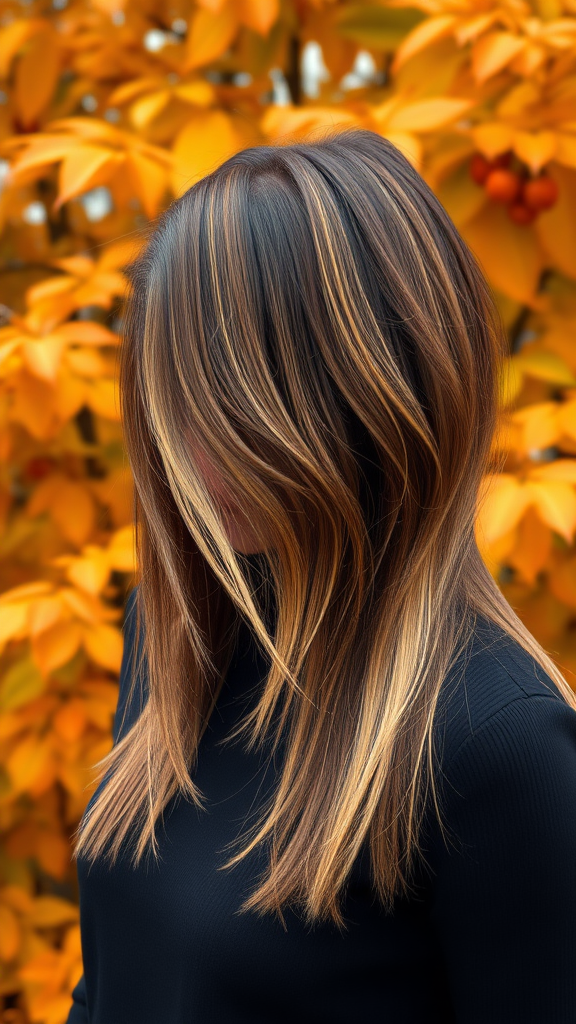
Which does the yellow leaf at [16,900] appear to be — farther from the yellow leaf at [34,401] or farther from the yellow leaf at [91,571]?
the yellow leaf at [34,401]

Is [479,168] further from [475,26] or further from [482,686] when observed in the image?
[482,686]

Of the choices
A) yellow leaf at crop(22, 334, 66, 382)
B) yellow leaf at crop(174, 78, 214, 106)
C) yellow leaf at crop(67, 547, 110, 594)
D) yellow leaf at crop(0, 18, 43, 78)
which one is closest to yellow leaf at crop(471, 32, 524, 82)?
yellow leaf at crop(174, 78, 214, 106)

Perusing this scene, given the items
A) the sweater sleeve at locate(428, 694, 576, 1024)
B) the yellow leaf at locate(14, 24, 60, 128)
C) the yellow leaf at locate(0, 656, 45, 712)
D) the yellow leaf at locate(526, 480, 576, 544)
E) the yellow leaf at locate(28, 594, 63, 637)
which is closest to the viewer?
the sweater sleeve at locate(428, 694, 576, 1024)

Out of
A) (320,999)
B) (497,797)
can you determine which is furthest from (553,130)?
(320,999)

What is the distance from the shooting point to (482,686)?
35.2 inches

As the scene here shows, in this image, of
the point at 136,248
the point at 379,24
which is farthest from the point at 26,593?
the point at 379,24

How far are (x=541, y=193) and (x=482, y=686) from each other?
0.87 meters

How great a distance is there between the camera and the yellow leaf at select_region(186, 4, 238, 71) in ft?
5.06

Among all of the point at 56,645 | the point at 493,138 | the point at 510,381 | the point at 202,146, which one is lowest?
the point at 56,645

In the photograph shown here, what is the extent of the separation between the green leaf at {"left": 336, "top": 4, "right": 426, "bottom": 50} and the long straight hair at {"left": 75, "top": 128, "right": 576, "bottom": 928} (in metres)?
0.66

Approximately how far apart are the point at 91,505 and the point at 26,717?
444 mm

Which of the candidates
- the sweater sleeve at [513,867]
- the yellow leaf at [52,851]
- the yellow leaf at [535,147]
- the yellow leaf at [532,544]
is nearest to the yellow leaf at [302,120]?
the yellow leaf at [535,147]

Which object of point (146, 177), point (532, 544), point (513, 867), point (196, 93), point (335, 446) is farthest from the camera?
point (196, 93)

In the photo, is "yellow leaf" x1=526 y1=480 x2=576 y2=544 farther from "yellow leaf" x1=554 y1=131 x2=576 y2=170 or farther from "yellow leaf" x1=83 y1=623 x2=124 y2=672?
"yellow leaf" x1=83 y1=623 x2=124 y2=672
